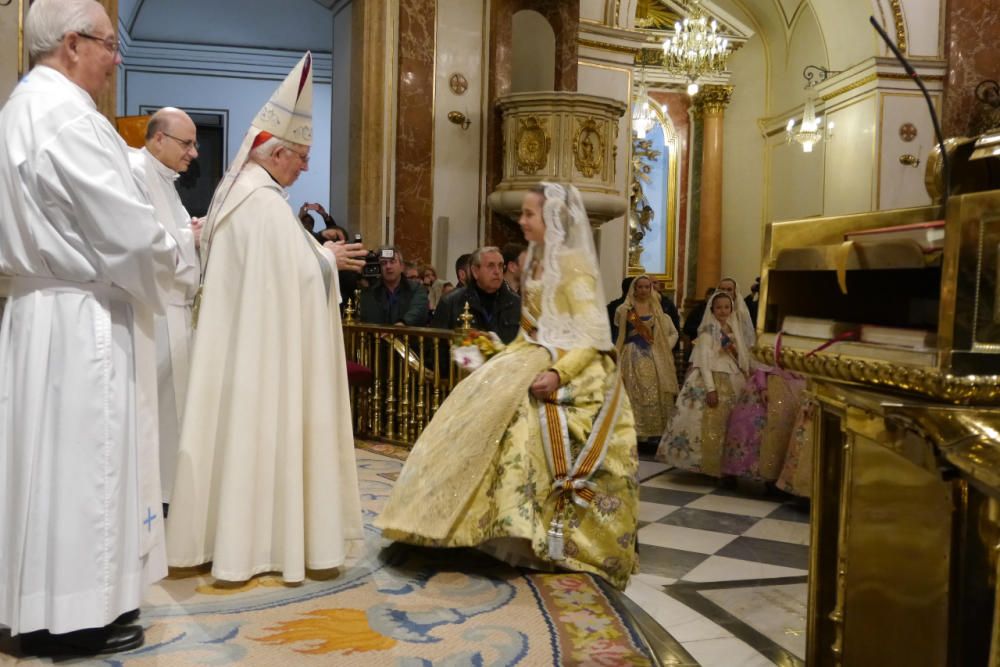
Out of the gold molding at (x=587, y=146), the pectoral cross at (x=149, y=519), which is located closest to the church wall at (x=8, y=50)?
the pectoral cross at (x=149, y=519)

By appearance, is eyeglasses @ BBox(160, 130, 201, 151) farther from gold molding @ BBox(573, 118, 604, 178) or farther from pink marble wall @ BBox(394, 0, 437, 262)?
gold molding @ BBox(573, 118, 604, 178)

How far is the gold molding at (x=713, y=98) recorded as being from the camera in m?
15.5

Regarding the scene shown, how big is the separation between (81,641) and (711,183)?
14104mm

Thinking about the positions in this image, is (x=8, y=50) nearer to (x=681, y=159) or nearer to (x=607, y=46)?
(x=607, y=46)

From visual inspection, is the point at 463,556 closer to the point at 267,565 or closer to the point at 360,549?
the point at 360,549

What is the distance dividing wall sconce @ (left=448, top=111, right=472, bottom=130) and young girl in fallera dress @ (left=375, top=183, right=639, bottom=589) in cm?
579

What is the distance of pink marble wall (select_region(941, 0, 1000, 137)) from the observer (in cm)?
1176

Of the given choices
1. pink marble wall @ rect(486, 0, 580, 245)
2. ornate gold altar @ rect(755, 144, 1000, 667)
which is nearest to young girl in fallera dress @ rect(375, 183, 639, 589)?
ornate gold altar @ rect(755, 144, 1000, 667)

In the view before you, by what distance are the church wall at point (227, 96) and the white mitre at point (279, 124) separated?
9832mm

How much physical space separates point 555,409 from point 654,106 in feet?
41.5

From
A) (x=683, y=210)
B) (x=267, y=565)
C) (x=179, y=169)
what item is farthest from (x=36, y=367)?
(x=683, y=210)

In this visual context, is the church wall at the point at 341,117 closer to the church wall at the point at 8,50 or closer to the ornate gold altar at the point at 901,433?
the church wall at the point at 8,50

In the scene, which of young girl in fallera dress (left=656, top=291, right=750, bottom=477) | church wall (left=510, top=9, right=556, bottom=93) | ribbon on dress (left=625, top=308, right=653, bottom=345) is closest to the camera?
young girl in fallera dress (left=656, top=291, right=750, bottom=477)

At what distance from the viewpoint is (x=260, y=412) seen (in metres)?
3.37
